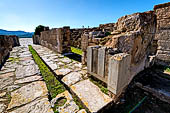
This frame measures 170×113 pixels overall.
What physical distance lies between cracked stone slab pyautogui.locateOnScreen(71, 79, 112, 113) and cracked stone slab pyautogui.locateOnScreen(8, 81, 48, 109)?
2.49 feet

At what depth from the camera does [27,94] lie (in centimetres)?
169

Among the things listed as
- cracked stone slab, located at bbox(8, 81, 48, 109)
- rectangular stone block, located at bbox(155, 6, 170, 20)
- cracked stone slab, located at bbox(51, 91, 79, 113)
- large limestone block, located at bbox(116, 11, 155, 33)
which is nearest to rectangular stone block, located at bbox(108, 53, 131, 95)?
cracked stone slab, located at bbox(51, 91, 79, 113)

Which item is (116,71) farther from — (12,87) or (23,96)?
(12,87)

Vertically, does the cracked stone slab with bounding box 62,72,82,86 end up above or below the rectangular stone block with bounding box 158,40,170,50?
below

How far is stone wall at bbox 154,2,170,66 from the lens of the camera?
327 centimetres

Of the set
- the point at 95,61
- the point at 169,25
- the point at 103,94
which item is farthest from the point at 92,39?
the point at 169,25

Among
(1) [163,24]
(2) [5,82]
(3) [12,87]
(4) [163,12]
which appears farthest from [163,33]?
(2) [5,82]

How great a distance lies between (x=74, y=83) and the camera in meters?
2.00

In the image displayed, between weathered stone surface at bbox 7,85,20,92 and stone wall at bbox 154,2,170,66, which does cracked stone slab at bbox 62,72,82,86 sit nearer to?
weathered stone surface at bbox 7,85,20,92

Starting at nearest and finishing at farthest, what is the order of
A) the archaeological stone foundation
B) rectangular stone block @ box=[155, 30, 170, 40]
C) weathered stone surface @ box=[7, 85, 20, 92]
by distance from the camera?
1. the archaeological stone foundation
2. weathered stone surface @ box=[7, 85, 20, 92]
3. rectangular stone block @ box=[155, 30, 170, 40]

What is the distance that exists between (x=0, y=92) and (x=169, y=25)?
6119mm

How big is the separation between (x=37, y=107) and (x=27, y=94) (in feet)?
1.73

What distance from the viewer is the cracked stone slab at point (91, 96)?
1353 millimetres

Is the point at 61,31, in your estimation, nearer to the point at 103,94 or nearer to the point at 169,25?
the point at 103,94
